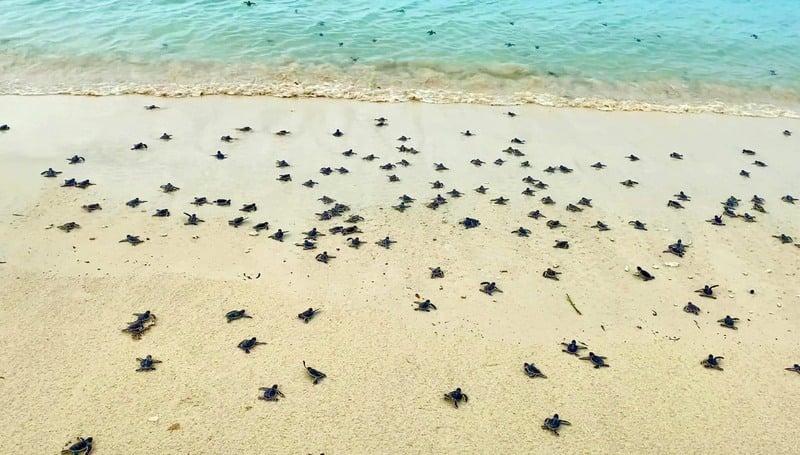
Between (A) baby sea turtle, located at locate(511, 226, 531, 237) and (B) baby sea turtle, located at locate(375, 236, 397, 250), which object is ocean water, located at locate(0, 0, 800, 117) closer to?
(A) baby sea turtle, located at locate(511, 226, 531, 237)

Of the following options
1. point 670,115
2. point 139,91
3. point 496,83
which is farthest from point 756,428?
point 139,91

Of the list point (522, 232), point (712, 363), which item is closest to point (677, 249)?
point (522, 232)

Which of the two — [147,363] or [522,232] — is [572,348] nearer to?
[522,232]

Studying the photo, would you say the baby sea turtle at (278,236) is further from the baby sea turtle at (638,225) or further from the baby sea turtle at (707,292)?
the baby sea turtle at (707,292)

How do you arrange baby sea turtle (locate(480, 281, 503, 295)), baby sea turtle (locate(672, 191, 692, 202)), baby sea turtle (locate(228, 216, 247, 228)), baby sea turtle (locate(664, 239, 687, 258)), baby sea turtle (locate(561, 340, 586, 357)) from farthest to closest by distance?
baby sea turtle (locate(672, 191, 692, 202)), baby sea turtle (locate(228, 216, 247, 228)), baby sea turtle (locate(664, 239, 687, 258)), baby sea turtle (locate(480, 281, 503, 295)), baby sea turtle (locate(561, 340, 586, 357))

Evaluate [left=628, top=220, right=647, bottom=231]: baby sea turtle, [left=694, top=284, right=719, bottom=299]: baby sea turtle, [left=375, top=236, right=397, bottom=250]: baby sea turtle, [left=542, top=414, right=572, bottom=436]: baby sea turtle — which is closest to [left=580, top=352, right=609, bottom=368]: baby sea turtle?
[left=542, top=414, right=572, bottom=436]: baby sea turtle

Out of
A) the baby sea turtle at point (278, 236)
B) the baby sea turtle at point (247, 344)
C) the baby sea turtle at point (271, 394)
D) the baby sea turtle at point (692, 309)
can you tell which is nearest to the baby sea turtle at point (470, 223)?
the baby sea turtle at point (278, 236)

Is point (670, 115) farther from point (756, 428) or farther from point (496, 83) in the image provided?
point (756, 428)
